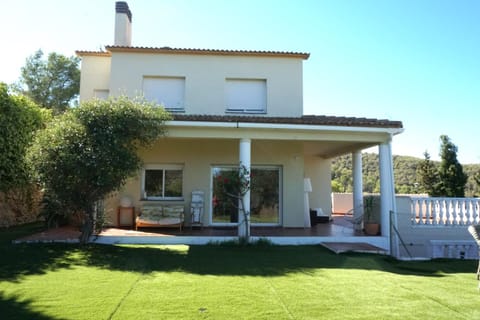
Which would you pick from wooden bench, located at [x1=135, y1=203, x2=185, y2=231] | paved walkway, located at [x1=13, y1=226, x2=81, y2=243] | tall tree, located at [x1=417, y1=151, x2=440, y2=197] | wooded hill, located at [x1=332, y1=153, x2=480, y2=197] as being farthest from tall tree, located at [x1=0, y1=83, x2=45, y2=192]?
wooded hill, located at [x1=332, y1=153, x2=480, y2=197]

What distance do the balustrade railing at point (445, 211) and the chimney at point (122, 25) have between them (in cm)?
1373

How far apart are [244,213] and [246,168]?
55.9 inches

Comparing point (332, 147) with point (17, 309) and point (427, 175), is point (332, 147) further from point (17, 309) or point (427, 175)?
point (427, 175)

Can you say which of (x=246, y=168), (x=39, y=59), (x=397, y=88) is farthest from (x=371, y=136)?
(x=39, y=59)

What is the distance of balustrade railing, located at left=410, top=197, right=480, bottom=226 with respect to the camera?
12555 millimetres

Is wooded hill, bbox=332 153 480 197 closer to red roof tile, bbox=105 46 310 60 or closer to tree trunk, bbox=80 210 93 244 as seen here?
red roof tile, bbox=105 46 310 60

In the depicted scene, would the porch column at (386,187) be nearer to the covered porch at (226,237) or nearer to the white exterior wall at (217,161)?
the covered porch at (226,237)

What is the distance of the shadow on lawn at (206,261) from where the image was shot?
7980 mm

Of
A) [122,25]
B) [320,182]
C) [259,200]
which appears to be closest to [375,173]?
[320,182]

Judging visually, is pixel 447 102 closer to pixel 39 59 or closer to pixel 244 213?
pixel 244 213

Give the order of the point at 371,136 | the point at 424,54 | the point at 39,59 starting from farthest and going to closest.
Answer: the point at 39,59 < the point at 424,54 < the point at 371,136

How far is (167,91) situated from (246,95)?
11.0 ft

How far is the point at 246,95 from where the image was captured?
15.7m

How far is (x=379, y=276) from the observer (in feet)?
26.1
